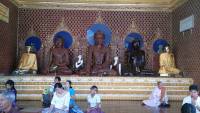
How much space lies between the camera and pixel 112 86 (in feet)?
35.2

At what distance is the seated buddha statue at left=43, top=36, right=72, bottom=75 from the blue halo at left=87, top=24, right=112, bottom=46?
1.09 meters

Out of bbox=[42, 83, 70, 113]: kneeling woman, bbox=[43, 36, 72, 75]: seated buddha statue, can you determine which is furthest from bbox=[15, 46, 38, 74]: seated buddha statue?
bbox=[42, 83, 70, 113]: kneeling woman

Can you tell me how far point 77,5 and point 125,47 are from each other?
2.40m

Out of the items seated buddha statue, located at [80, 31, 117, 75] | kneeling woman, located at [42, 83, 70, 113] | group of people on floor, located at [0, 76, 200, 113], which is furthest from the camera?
seated buddha statue, located at [80, 31, 117, 75]

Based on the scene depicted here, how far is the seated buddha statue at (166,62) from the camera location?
12004 millimetres

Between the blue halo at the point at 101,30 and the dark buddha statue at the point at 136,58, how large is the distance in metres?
1.06

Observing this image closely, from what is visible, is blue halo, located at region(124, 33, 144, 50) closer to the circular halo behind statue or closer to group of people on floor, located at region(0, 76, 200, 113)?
the circular halo behind statue

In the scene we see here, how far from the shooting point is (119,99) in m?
10.5

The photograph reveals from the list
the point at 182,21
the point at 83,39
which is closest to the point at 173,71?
the point at 182,21

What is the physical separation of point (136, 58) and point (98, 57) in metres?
1.36

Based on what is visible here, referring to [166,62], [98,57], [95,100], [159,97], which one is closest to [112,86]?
[159,97]

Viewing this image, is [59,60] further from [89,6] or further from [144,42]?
[144,42]

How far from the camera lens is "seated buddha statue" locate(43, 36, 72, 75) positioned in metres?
12.2

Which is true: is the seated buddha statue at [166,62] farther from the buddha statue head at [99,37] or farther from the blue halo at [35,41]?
the blue halo at [35,41]
